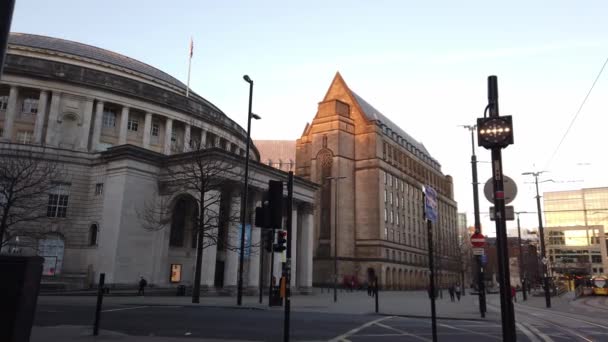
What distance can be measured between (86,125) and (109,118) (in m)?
3.22

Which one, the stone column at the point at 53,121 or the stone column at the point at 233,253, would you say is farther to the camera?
the stone column at the point at 53,121

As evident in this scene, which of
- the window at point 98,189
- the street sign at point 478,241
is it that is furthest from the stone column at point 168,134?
the street sign at point 478,241

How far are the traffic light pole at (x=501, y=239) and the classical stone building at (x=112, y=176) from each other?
25.7 metres

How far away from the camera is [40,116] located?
42.2 metres

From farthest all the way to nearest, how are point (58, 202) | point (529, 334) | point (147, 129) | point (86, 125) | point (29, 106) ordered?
point (147, 129) → point (86, 125) → point (29, 106) → point (58, 202) → point (529, 334)

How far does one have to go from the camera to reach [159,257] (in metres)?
39.2

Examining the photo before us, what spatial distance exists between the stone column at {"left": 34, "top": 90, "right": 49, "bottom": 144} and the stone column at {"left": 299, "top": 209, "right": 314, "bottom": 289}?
2798cm

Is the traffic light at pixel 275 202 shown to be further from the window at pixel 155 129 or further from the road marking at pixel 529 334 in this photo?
the window at pixel 155 129

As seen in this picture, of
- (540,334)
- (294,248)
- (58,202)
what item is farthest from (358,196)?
(540,334)

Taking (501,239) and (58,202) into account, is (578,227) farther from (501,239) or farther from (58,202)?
(501,239)

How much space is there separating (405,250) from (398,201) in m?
9.58

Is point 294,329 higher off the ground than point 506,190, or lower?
lower

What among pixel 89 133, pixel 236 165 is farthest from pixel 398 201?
pixel 89 133

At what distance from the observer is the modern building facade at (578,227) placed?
122 meters
